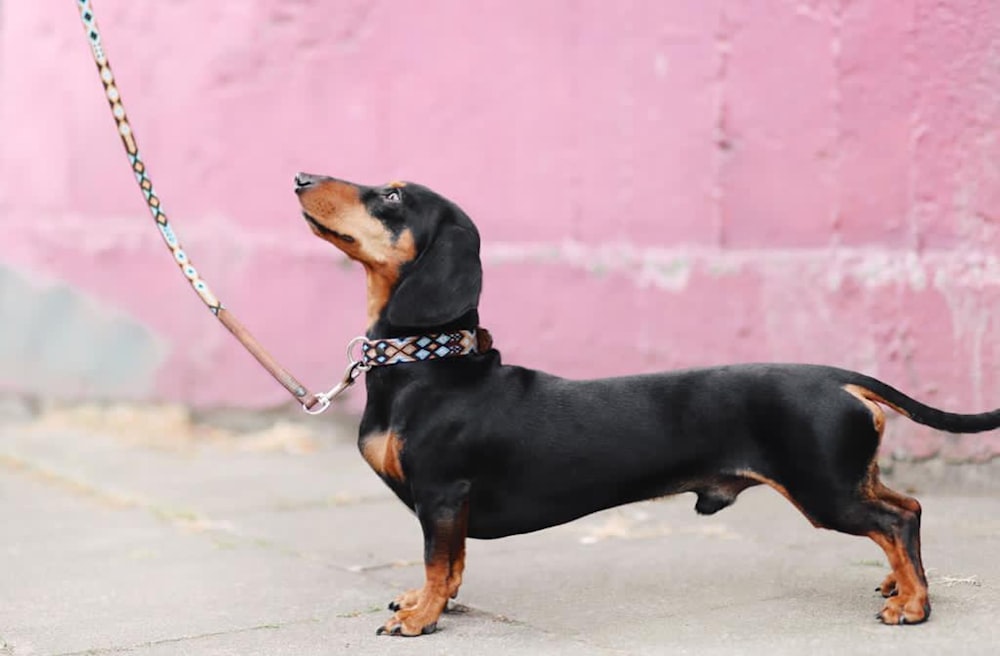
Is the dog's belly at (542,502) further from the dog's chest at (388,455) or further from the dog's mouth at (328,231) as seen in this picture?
the dog's mouth at (328,231)

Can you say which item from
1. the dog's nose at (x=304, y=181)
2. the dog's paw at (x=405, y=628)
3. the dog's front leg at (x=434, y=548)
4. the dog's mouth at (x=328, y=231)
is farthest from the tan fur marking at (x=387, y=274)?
the dog's paw at (x=405, y=628)

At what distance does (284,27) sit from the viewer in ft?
24.8

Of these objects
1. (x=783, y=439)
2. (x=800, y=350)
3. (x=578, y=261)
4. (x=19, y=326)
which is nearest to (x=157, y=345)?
(x=19, y=326)

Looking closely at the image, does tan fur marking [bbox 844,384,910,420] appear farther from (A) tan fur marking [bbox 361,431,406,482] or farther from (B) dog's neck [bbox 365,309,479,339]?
(A) tan fur marking [bbox 361,431,406,482]

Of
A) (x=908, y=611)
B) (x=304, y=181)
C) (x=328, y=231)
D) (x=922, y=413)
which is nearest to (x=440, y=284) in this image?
(x=328, y=231)

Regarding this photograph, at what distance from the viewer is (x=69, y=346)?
8570 millimetres

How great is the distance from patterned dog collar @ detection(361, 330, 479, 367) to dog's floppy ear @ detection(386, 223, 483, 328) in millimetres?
61

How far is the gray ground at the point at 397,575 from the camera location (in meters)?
3.80

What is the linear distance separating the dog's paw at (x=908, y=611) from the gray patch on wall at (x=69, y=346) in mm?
5328

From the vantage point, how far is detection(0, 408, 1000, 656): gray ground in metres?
3.80

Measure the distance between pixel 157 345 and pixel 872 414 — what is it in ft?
17.5

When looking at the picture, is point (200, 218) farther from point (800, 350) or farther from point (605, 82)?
point (800, 350)

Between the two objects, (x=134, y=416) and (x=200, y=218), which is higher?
(x=200, y=218)

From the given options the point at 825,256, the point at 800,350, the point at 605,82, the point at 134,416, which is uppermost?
the point at 605,82
